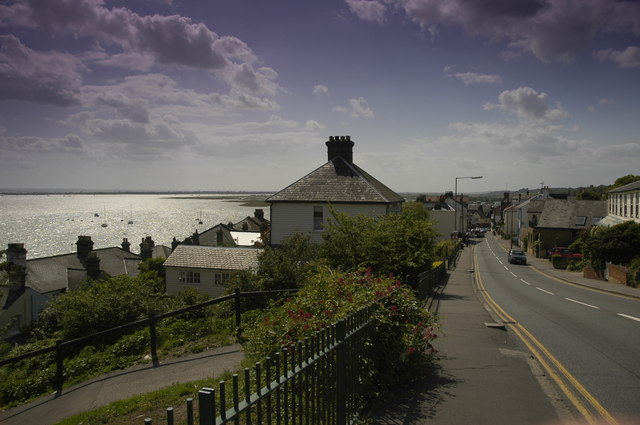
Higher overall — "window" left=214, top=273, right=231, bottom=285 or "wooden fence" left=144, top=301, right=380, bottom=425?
"wooden fence" left=144, top=301, right=380, bottom=425

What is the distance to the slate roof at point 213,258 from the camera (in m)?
31.4

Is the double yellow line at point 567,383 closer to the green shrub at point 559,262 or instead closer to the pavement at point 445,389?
the pavement at point 445,389

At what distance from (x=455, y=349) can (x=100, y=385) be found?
7.26m

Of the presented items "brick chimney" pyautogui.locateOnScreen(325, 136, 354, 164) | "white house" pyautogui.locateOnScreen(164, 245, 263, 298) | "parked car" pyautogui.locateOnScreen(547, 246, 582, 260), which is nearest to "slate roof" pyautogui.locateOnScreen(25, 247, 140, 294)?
"white house" pyautogui.locateOnScreen(164, 245, 263, 298)

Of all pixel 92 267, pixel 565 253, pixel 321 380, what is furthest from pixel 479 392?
pixel 565 253

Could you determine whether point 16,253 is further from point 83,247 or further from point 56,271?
point 83,247

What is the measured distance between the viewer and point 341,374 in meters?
4.95

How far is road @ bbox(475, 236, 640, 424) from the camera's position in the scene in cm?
679

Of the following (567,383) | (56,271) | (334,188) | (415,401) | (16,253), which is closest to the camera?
(415,401)

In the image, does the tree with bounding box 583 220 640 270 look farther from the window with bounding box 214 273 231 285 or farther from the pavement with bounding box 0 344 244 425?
the pavement with bounding box 0 344 244 425

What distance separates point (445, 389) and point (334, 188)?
23.0 meters

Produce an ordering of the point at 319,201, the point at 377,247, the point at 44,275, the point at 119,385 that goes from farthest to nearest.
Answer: the point at 44,275 < the point at 319,201 < the point at 377,247 < the point at 119,385

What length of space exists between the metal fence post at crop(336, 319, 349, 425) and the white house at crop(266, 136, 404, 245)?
22.9 m

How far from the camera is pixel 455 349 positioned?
952 cm
